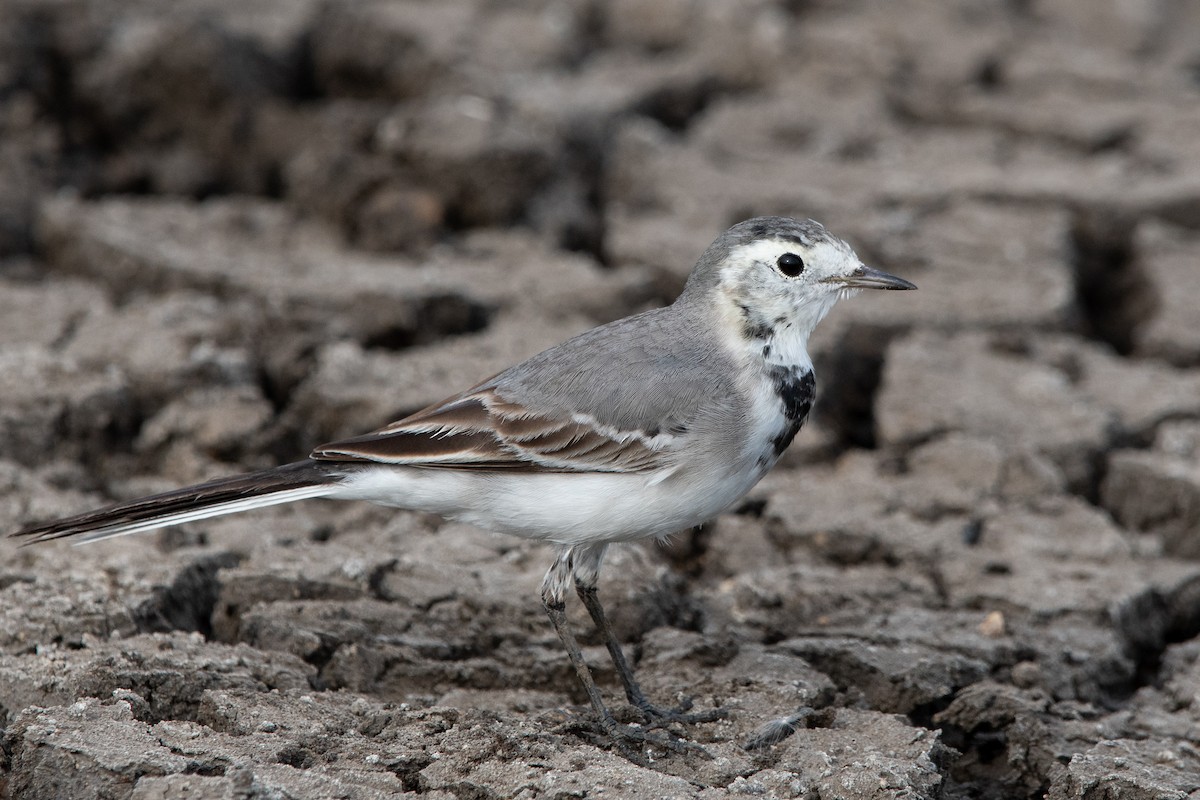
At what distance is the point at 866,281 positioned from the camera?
400 centimetres

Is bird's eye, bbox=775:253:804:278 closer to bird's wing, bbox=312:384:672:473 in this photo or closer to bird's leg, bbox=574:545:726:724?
bird's wing, bbox=312:384:672:473

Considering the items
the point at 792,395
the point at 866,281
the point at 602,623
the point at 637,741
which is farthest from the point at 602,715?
the point at 866,281

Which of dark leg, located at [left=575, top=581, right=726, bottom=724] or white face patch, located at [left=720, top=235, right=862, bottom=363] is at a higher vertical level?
white face patch, located at [left=720, top=235, right=862, bottom=363]

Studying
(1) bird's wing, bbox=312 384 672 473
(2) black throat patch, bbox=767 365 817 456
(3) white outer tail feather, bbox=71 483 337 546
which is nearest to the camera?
(3) white outer tail feather, bbox=71 483 337 546

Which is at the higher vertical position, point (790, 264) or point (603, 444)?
point (790, 264)

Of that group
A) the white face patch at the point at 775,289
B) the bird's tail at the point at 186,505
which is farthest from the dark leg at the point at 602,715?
the white face patch at the point at 775,289

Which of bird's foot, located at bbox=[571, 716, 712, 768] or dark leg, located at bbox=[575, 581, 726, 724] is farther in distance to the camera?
dark leg, located at bbox=[575, 581, 726, 724]

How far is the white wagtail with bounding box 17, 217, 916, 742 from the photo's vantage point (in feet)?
11.9

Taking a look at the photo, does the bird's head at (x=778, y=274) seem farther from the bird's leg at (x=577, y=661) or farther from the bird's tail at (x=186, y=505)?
the bird's tail at (x=186, y=505)

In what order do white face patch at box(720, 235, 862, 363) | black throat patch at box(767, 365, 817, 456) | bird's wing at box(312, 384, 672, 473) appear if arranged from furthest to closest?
white face patch at box(720, 235, 862, 363) → black throat patch at box(767, 365, 817, 456) → bird's wing at box(312, 384, 672, 473)

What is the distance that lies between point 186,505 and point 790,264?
169 cm

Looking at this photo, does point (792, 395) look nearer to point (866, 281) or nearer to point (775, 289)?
point (775, 289)

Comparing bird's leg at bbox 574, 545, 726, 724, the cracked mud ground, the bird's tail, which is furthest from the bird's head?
the bird's tail

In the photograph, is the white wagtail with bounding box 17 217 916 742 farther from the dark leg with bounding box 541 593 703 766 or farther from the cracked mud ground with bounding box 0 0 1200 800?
the cracked mud ground with bounding box 0 0 1200 800
